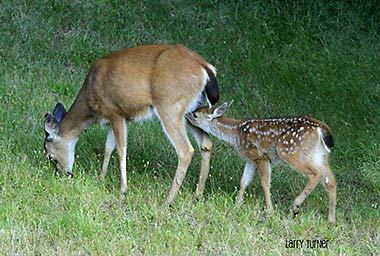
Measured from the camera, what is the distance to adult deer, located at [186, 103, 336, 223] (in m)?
8.70

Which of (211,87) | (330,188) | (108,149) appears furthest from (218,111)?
(330,188)

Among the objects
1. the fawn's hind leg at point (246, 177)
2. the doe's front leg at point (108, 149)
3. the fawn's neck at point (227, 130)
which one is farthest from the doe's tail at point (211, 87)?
the doe's front leg at point (108, 149)

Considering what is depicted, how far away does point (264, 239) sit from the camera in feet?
26.8

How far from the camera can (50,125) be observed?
998 cm

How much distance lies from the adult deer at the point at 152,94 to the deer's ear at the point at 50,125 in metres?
0.27

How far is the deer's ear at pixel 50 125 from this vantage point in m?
9.97

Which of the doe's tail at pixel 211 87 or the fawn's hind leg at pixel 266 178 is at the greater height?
the doe's tail at pixel 211 87

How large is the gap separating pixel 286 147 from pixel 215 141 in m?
2.26

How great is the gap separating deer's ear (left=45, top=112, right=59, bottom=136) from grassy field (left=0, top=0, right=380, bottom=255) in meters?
0.28

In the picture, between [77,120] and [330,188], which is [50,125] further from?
[330,188]

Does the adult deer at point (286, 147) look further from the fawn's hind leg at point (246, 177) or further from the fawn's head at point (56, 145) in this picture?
the fawn's head at point (56, 145)

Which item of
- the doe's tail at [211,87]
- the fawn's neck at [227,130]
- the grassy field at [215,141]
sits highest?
the doe's tail at [211,87]

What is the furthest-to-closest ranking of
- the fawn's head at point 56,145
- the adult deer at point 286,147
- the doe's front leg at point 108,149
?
1. the fawn's head at point 56,145
2. the doe's front leg at point 108,149
3. the adult deer at point 286,147

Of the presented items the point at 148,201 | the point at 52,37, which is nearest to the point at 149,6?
the point at 52,37
